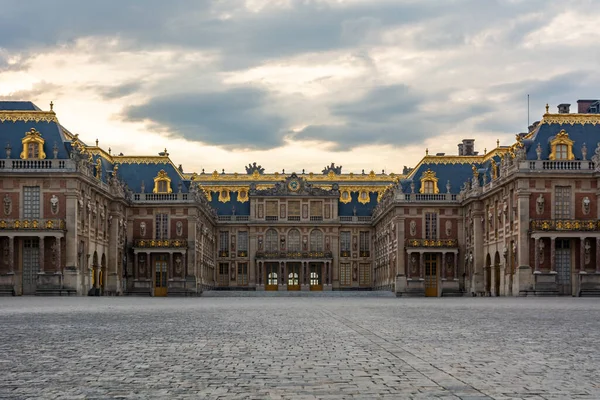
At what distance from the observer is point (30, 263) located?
5869 cm

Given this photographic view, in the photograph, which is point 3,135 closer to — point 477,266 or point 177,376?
point 477,266

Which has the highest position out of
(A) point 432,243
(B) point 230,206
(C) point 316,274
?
(B) point 230,206

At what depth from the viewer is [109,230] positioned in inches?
2862

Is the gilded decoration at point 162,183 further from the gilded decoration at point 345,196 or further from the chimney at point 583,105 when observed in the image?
the chimney at point 583,105

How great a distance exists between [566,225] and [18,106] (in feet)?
123

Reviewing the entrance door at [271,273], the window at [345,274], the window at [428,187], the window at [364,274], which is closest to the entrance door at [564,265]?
the window at [428,187]

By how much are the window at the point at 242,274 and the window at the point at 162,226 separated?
24.8m

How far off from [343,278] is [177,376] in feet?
311

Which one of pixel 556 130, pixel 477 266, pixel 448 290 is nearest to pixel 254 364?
pixel 556 130

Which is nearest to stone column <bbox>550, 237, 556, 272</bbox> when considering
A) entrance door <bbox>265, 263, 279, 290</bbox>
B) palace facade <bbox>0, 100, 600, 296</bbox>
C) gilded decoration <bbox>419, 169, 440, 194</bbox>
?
palace facade <bbox>0, 100, 600, 296</bbox>

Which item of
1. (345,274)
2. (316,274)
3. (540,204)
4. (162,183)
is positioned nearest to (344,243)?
(345,274)

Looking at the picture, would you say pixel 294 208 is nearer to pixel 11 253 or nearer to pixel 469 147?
pixel 469 147

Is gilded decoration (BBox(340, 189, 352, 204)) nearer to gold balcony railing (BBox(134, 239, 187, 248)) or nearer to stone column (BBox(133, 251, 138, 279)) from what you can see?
gold balcony railing (BBox(134, 239, 187, 248))

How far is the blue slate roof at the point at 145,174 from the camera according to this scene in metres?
81.9
